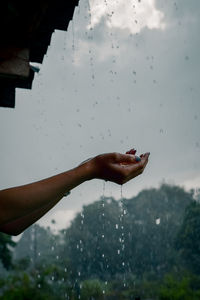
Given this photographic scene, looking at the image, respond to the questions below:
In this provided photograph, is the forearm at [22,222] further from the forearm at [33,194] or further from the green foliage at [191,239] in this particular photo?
the green foliage at [191,239]

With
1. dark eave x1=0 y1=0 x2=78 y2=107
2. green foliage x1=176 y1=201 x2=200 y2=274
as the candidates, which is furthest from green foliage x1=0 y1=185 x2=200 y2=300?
dark eave x1=0 y1=0 x2=78 y2=107

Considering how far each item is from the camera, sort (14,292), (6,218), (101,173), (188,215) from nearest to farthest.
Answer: (6,218) < (101,173) < (14,292) < (188,215)

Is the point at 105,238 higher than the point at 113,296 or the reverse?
higher

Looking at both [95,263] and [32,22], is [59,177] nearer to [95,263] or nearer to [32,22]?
[32,22]

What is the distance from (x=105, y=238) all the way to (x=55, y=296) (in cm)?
2216

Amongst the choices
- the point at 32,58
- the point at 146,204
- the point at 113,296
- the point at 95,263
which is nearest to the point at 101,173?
the point at 32,58

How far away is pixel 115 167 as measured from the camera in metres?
0.93

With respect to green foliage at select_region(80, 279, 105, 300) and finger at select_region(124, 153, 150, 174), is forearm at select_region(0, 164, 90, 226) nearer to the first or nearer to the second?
finger at select_region(124, 153, 150, 174)

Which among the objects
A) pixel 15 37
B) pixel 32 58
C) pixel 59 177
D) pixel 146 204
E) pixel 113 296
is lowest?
pixel 113 296

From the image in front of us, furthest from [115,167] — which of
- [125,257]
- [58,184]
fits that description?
[125,257]

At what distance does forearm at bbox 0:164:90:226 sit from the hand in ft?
0.23

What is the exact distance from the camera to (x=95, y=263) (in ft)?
112

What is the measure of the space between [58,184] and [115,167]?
0.20 metres

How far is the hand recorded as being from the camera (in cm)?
92
